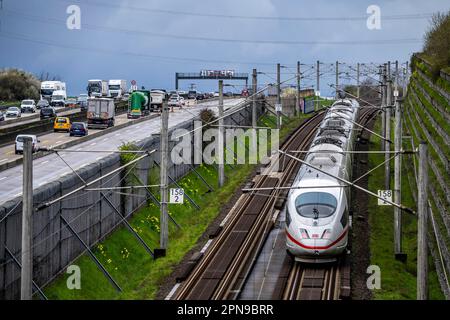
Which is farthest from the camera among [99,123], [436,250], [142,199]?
[99,123]

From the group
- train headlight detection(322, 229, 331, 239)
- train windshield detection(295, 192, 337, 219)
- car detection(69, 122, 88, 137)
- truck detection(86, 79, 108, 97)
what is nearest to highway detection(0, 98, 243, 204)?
car detection(69, 122, 88, 137)

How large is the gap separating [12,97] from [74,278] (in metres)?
109

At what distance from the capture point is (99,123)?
86.2 meters

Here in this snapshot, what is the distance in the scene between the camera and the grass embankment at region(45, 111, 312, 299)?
3778 cm

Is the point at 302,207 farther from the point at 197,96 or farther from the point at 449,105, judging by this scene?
the point at 197,96

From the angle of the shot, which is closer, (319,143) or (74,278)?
(74,278)

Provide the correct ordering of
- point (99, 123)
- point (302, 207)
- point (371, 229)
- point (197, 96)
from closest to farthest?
point (302, 207)
point (371, 229)
point (99, 123)
point (197, 96)

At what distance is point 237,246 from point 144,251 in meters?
6.07

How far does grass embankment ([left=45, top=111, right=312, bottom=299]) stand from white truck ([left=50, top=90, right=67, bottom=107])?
187 ft

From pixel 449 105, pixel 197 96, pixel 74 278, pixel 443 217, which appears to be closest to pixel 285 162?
pixel 449 105

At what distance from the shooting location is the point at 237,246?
42406 mm

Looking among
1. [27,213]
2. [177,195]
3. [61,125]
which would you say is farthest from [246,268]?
[61,125]

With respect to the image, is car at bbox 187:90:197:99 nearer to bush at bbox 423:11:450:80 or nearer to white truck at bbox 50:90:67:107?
white truck at bbox 50:90:67:107

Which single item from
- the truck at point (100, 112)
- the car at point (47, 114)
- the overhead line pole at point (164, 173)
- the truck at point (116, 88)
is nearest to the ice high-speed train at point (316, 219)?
the overhead line pole at point (164, 173)
